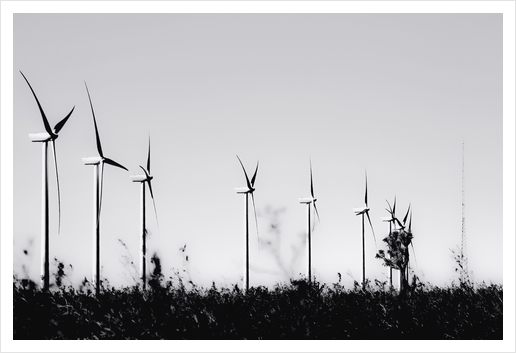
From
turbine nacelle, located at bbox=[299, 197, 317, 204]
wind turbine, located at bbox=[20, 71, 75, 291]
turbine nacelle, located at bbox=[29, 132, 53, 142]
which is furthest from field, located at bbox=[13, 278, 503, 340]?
turbine nacelle, located at bbox=[299, 197, 317, 204]

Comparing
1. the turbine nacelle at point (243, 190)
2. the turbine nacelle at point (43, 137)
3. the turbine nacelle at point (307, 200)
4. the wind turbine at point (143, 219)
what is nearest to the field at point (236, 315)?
the wind turbine at point (143, 219)

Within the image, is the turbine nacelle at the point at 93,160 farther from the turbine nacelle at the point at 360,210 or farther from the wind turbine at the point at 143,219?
the turbine nacelle at the point at 360,210

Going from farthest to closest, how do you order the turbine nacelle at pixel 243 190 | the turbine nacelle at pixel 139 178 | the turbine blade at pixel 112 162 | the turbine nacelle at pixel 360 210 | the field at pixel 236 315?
the turbine nacelle at pixel 360 210 < the turbine nacelle at pixel 243 190 < the turbine nacelle at pixel 139 178 < the turbine blade at pixel 112 162 < the field at pixel 236 315

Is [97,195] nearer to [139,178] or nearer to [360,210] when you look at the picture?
[139,178]

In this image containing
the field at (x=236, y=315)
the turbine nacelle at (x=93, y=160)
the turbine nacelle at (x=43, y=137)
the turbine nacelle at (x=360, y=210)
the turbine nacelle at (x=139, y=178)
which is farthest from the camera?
the turbine nacelle at (x=360, y=210)

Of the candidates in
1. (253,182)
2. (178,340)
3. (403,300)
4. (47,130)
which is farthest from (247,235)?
(178,340)

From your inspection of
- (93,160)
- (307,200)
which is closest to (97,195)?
(93,160)

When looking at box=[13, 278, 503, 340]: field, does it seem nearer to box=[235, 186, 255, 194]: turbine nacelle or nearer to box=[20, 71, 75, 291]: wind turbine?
box=[20, 71, 75, 291]: wind turbine

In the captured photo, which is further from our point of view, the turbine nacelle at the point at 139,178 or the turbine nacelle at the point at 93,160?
the turbine nacelle at the point at 139,178
